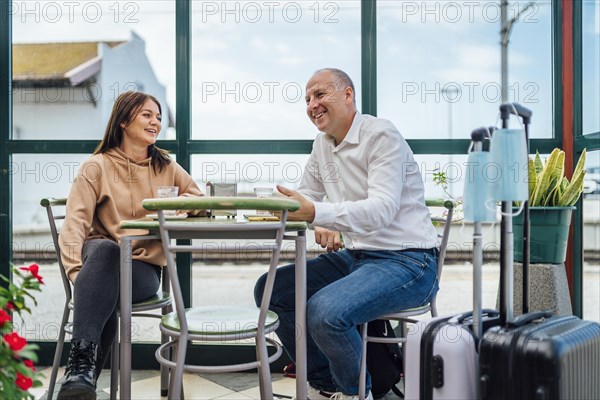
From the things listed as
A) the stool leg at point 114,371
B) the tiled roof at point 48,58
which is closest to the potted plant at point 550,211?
the stool leg at point 114,371

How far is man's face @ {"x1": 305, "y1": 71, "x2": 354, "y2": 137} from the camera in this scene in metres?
2.23

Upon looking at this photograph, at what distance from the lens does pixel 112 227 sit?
7.57 feet

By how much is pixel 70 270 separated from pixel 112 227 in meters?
0.26

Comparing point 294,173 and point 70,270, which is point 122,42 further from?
point 70,270

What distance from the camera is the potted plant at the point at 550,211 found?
2.48 meters

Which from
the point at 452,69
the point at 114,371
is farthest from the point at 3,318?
the point at 452,69

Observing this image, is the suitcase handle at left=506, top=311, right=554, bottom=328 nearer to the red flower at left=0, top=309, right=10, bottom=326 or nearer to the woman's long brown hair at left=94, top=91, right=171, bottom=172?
the red flower at left=0, top=309, right=10, bottom=326

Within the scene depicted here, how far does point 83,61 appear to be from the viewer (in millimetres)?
2996

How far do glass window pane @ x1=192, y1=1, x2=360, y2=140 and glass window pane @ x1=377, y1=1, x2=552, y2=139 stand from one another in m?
0.18

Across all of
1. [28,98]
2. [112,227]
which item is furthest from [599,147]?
[28,98]

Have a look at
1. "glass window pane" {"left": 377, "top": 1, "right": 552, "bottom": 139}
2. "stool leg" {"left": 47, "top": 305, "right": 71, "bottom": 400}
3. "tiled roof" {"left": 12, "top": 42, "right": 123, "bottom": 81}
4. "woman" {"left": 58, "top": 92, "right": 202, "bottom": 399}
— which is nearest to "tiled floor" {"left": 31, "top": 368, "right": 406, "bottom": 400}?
"stool leg" {"left": 47, "top": 305, "right": 71, "bottom": 400}

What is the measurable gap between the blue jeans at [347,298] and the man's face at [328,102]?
0.50 m

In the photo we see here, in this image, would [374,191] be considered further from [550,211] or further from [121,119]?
[121,119]

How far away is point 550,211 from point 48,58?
8.25 ft
